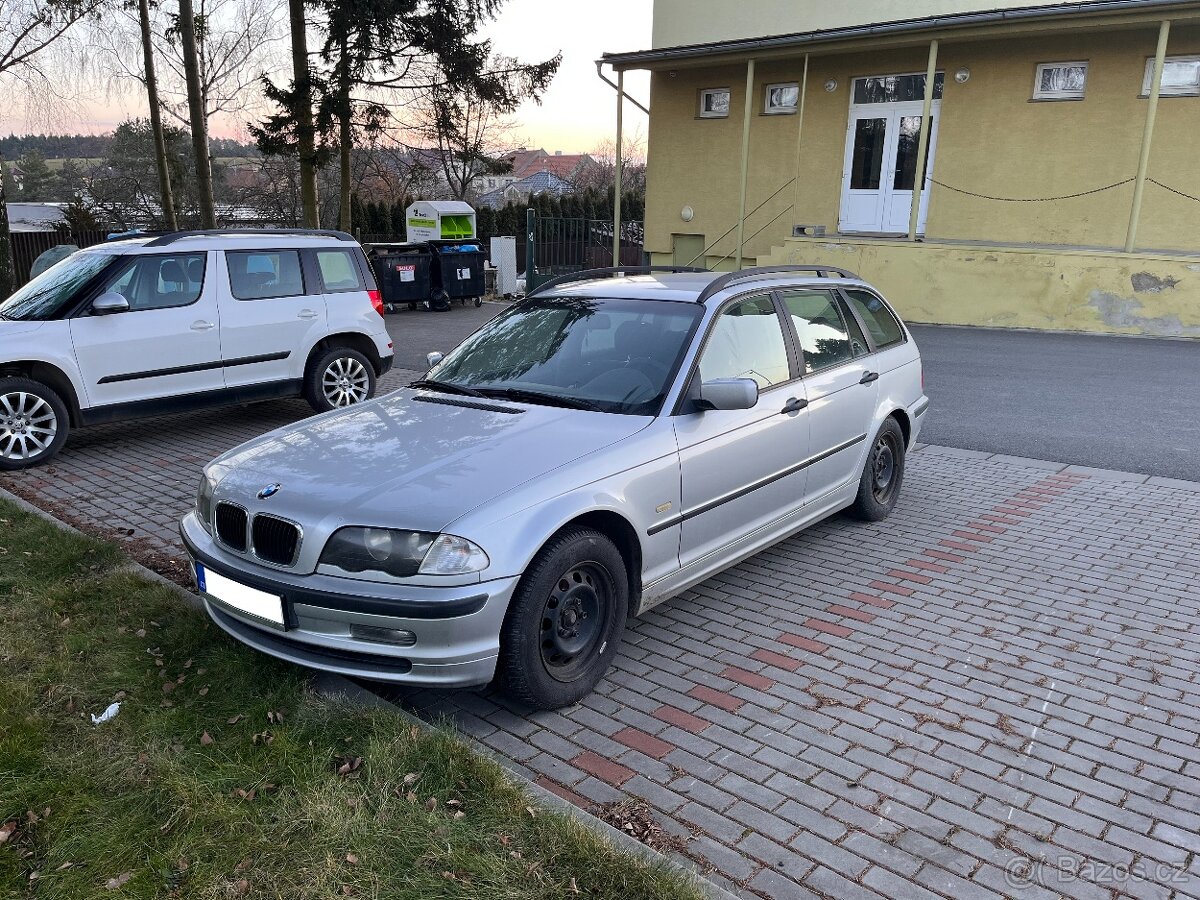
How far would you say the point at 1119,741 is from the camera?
361 centimetres

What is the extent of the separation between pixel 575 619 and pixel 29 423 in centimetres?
574

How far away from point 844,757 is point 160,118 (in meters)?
23.3

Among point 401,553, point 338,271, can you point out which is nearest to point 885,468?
point 401,553

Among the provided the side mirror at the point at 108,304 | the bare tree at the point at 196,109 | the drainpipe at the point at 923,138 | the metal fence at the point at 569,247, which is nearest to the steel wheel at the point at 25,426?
the side mirror at the point at 108,304

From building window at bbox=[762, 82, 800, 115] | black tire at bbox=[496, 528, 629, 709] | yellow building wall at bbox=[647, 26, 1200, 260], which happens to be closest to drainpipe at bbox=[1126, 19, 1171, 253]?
yellow building wall at bbox=[647, 26, 1200, 260]

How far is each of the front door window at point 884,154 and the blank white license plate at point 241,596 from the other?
1676 cm

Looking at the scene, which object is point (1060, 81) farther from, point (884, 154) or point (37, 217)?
point (37, 217)

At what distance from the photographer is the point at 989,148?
1675 cm

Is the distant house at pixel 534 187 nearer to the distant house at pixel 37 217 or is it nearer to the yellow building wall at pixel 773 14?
the distant house at pixel 37 217

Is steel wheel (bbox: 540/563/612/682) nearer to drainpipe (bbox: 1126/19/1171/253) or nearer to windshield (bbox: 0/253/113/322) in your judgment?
windshield (bbox: 0/253/113/322)

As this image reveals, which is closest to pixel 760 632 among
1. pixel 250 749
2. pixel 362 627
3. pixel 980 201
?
pixel 362 627

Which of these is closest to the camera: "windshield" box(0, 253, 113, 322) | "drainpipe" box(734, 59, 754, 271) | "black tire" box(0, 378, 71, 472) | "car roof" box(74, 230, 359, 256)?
"black tire" box(0, 378, 71, 472)

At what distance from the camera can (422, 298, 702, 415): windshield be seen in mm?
4383

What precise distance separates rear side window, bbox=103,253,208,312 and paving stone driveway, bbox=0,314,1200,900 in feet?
7.24
